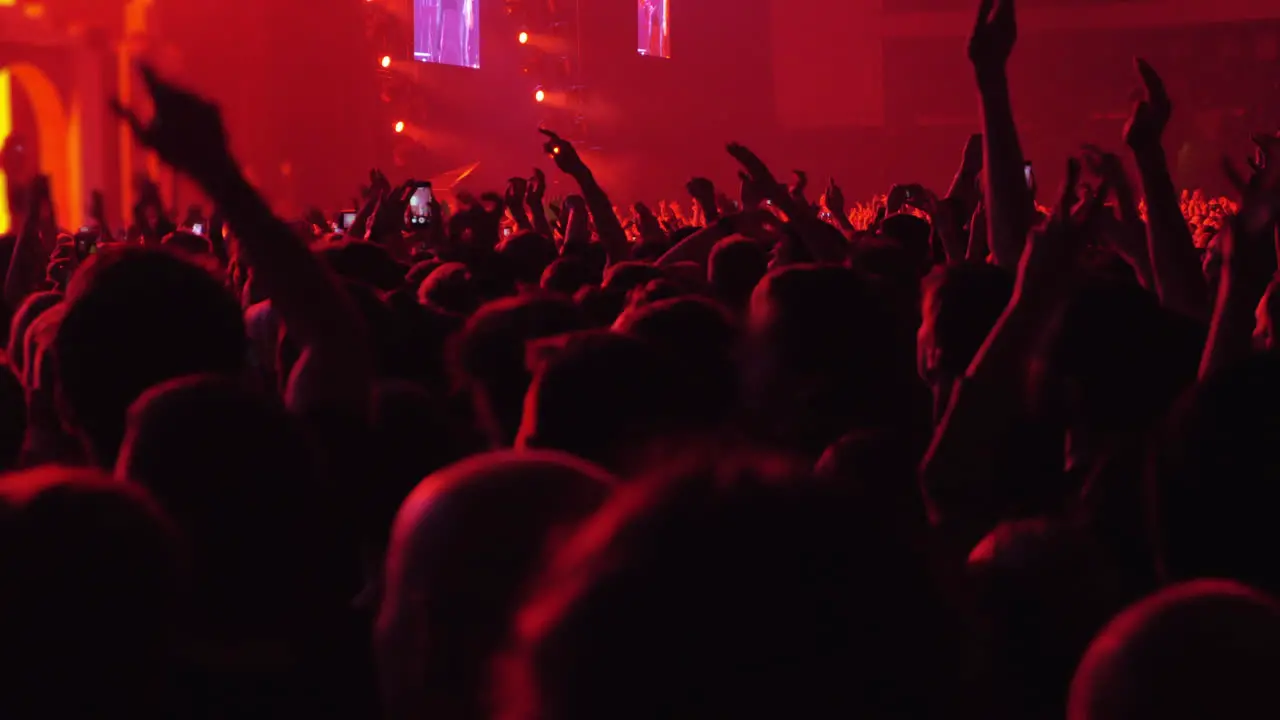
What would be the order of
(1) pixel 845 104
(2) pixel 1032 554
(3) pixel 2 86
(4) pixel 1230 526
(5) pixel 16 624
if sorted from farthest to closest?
(1) pixel 845 104 → (3) pixel 2 86 → (2) pixel 1032 554 → (4) pixel 1230 526 → (5) pixel 16 624

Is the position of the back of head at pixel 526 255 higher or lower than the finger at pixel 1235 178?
lower

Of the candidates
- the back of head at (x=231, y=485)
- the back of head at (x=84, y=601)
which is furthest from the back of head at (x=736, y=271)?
the back of head at (x=84, y=601)

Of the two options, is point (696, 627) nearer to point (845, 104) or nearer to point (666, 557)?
point (666, 557)

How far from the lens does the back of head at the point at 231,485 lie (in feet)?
5.82

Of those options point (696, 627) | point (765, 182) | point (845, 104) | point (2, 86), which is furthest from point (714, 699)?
point (845, 104)

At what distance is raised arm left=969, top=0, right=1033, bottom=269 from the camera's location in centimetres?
336

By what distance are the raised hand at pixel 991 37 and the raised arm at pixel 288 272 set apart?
1.64 m

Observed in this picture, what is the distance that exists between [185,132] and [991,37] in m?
1.89

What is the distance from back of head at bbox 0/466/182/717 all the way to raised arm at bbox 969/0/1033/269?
2.43m

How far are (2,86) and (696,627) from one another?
67.4 ft

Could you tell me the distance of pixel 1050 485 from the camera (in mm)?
2365

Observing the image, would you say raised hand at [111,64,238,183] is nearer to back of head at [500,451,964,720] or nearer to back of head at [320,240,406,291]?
back of head at [500,451,964,720]

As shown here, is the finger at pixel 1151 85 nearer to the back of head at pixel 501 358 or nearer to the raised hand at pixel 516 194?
the back of head at pixel 501 358

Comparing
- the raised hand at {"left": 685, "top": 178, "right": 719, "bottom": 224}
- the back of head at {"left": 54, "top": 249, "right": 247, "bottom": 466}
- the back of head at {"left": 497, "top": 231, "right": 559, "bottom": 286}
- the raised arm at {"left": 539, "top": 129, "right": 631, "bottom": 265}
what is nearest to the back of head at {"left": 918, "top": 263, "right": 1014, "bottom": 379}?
the back of head at {"left": 54, "top": 249, "right": 247, "bottom": 466}
